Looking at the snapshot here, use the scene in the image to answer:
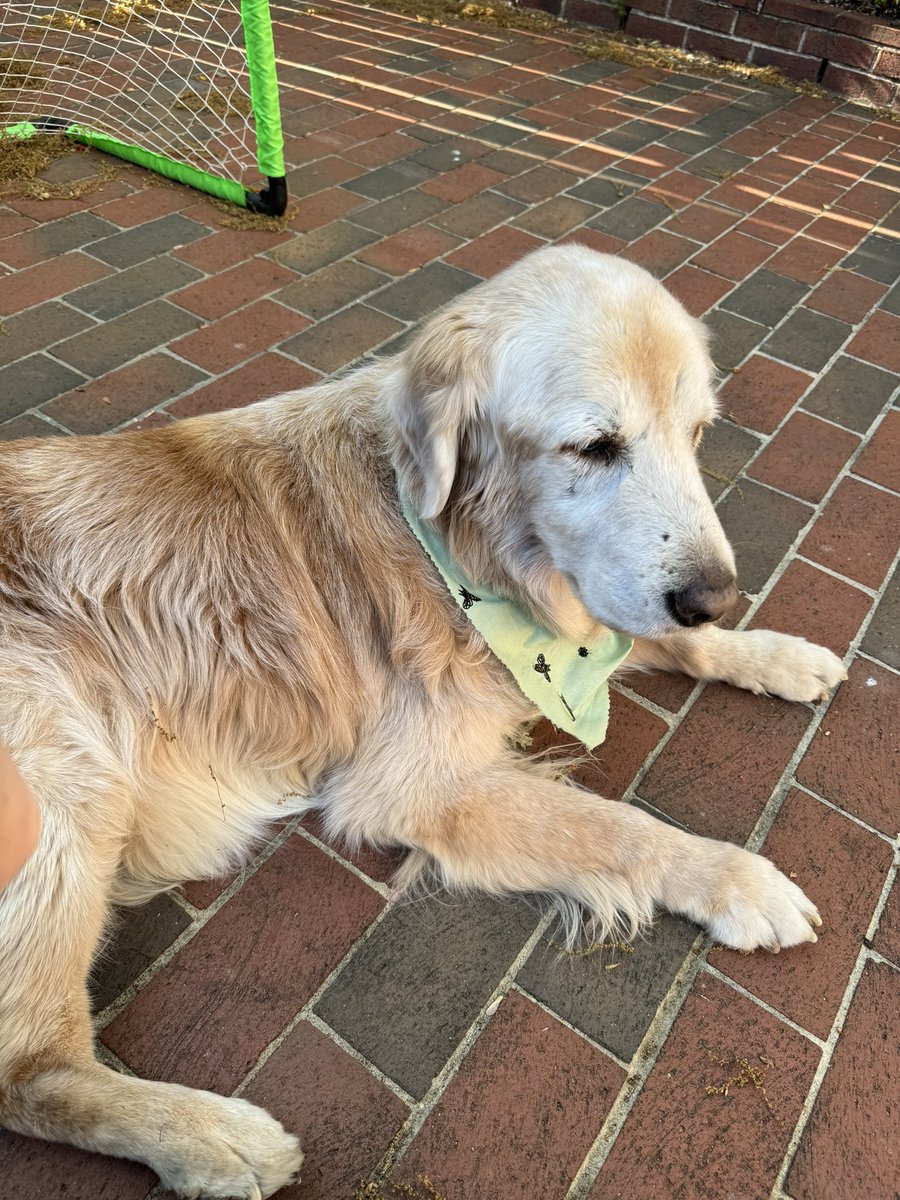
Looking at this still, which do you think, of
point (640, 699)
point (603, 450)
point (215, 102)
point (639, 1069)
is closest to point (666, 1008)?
point (639, 1069)

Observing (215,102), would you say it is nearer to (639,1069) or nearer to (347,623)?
(347,623)

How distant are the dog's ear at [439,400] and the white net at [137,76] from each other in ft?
12.5

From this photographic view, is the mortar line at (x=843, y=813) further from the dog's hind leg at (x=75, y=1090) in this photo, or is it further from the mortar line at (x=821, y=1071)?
the dog's hind leg at (x=75, y=1090)

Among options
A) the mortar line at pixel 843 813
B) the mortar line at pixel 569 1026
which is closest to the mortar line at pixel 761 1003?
the mortar line at pixel 569 1026

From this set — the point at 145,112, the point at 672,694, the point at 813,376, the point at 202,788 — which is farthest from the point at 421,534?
the point at 145,112

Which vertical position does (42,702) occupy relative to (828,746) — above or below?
above

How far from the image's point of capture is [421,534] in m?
2.25

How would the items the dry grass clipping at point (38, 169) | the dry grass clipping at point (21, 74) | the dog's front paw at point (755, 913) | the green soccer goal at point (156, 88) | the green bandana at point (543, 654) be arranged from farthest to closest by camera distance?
1. the dry grass clipping at point (21, 74)
2. the dry grass clipping at point (38, 169)
3. the green soccer goal at point (156, 88)
4. the green bandana at point (543, 654)
5. the dog's front paw at point (755, 913)

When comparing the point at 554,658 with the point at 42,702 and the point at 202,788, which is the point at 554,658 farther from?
the point at 42,702

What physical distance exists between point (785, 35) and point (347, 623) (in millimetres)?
7630

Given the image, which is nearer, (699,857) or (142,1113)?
(142,1113)

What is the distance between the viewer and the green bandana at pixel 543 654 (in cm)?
225

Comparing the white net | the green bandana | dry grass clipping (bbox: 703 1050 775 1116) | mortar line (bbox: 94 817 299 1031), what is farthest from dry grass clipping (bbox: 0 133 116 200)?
dry grass clipping (bbox: 703 1050 775 1116)

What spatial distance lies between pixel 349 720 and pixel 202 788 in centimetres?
44
